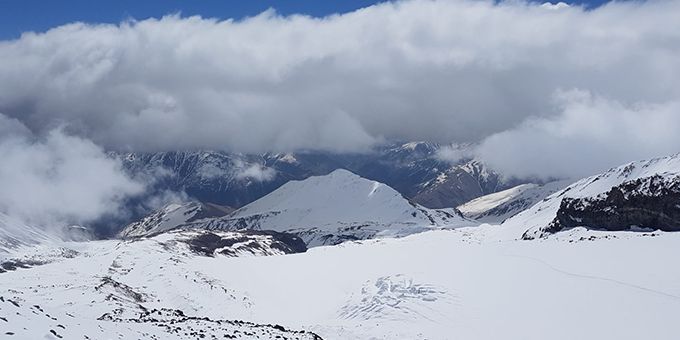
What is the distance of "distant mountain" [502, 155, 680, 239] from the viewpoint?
103 m

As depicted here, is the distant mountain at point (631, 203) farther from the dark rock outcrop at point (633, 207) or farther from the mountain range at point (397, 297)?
the mountain range at point (397, 297)

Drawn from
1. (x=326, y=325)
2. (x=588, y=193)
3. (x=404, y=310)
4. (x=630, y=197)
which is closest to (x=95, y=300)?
(x=326, y=325)

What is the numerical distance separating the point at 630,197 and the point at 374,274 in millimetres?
61709

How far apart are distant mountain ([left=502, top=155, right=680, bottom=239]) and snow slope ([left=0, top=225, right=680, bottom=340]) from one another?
4151 centimetres

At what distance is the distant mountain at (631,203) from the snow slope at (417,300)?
41510 mm

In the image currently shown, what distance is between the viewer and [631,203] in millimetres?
Result: 110625

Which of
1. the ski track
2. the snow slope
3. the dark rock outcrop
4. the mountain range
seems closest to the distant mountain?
the dark rock outcrop

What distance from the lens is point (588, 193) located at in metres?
136

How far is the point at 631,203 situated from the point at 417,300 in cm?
7248

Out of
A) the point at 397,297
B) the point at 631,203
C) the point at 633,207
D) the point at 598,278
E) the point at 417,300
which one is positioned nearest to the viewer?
the point at 598,278

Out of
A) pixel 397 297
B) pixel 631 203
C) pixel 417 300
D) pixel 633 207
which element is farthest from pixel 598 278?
pixel 631 203

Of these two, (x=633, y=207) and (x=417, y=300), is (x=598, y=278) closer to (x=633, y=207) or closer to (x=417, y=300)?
(x=417, y=300)

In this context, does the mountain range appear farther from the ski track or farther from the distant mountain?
the distant mountain

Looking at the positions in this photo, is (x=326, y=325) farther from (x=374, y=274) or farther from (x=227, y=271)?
(x=227, y=271)
